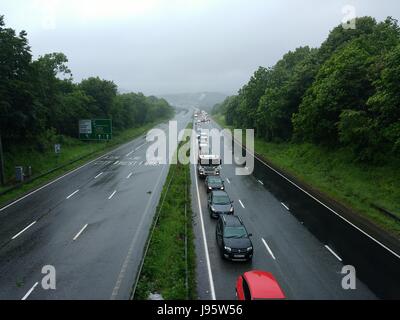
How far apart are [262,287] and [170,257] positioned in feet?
20.1

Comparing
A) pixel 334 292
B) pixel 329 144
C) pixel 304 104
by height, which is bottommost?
pixel 334 292

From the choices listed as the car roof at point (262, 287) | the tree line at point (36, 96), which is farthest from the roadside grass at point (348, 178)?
the tree line at point (36, 96)

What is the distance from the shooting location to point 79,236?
22219mm

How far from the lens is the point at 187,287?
15.4 metres

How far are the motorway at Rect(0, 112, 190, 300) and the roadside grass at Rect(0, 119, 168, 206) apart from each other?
5.16 feet

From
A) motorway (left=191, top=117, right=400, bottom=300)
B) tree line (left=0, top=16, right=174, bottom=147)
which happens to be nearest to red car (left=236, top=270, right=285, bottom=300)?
motorway (left=191, top=117, right=400, bottom=300)

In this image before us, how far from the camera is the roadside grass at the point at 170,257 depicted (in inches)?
607

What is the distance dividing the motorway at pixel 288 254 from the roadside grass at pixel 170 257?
54 centimetres

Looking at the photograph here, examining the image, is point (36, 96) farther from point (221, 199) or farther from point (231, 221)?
point (231, 221)

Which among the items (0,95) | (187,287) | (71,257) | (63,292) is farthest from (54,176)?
(187,287)

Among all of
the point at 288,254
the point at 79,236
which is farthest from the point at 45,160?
the point at 288,254

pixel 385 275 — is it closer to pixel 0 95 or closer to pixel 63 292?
pixel 63 292

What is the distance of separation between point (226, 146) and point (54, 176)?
118 feet

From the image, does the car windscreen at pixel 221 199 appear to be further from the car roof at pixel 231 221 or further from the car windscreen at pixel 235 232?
the car windscreen at pixel 235 232
